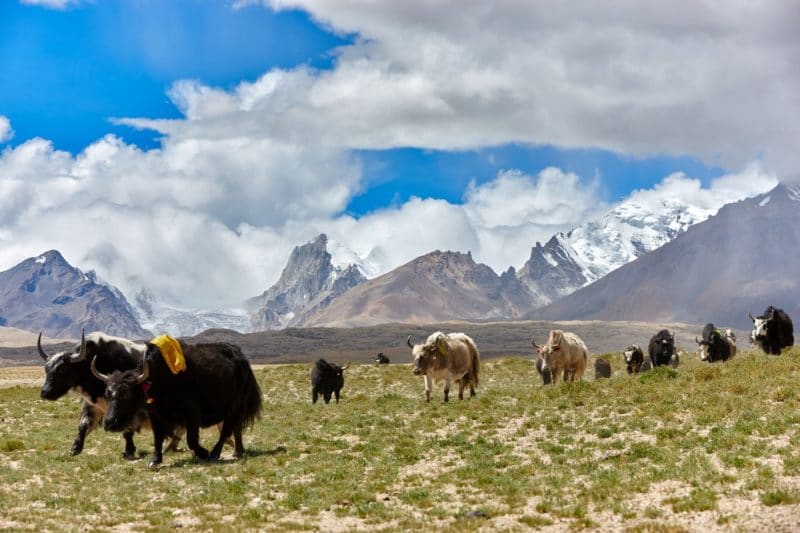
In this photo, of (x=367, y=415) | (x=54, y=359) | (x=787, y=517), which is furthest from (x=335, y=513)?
(x=367, y=415)

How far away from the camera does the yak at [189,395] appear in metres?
19.5

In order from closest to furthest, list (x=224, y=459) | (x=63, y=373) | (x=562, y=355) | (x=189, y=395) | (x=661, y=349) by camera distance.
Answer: (x=189, y=395) → (x=224, y=459) → (x=63, y=373) → (x=562, y=355) → (x=661, y=349)

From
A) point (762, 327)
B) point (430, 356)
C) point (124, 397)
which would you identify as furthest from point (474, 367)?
point (124, 397)

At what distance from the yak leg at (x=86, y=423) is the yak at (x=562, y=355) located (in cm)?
1821

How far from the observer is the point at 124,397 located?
19422mm

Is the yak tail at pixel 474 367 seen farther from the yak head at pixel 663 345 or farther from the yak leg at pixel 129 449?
the yak leg at pixel 129 449

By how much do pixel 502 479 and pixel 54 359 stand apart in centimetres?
1194

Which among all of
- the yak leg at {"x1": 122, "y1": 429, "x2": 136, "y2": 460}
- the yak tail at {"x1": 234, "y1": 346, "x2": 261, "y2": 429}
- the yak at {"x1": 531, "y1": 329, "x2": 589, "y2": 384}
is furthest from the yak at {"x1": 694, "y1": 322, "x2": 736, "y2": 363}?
the yak leg at {"x1": 122, "y1": 429, "x2": 136, "y2": 460}

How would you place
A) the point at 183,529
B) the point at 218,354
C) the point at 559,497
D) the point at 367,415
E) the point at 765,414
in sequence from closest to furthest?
the point at 183,529
the point at 559,497
the point at 765,414
the point at 218,354
the point at 367,415

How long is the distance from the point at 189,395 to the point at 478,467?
716 cm

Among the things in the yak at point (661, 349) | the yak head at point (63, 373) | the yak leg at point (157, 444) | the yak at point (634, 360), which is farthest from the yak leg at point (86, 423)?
the yak at point (634, 360)

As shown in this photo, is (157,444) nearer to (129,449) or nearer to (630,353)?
(129,449)

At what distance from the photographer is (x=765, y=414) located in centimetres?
1977

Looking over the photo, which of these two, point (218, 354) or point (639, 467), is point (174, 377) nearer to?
point (218, 354)
